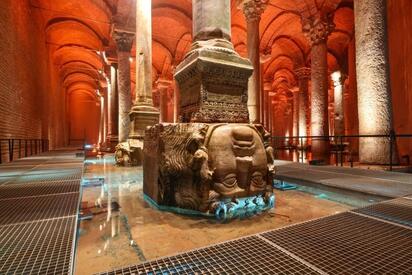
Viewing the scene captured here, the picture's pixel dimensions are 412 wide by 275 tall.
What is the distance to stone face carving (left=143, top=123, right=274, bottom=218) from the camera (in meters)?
2.34

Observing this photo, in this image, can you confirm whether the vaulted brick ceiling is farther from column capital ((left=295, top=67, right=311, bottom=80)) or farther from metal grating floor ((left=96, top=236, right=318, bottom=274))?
metal grating floor ((left=96, top=236, right=318, bottom=274))

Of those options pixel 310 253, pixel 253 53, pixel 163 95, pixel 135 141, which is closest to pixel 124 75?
pixel 135 141

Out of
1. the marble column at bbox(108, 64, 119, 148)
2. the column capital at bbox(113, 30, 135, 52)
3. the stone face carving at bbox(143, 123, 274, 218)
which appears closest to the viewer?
the stone face carving at bbox(143, 123, 274, 218)

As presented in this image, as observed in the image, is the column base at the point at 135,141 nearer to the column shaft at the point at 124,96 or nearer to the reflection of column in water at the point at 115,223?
the column shaft at the point at 124,96

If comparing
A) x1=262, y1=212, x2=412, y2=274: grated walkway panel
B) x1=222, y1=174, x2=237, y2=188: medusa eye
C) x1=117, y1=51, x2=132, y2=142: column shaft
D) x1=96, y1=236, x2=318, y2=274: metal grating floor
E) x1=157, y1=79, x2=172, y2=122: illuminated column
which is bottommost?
x1=96, y1=236, x2=318, y2=274: metal grating floor

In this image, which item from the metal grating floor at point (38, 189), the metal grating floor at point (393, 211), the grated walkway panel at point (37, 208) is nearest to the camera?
the metal grating floor at point (393, 211)

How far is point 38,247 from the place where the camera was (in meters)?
1.49

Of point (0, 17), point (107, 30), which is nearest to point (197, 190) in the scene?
point (0, 17)

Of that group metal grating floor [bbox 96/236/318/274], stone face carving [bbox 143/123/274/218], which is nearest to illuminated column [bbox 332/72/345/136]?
stone face carving [bbox 143/123/274/218]

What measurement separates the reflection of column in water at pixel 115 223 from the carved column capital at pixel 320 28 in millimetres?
10227

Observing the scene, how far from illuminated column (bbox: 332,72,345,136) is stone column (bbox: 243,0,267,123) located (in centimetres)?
802

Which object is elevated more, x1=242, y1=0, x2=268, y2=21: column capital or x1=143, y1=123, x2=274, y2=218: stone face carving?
x1=242, y1=0, x2=268, y2=21: column capital

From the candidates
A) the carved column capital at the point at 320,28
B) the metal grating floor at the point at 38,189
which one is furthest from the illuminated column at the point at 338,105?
the metal grating floor at the point at 38,189

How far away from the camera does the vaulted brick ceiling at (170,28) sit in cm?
1108
